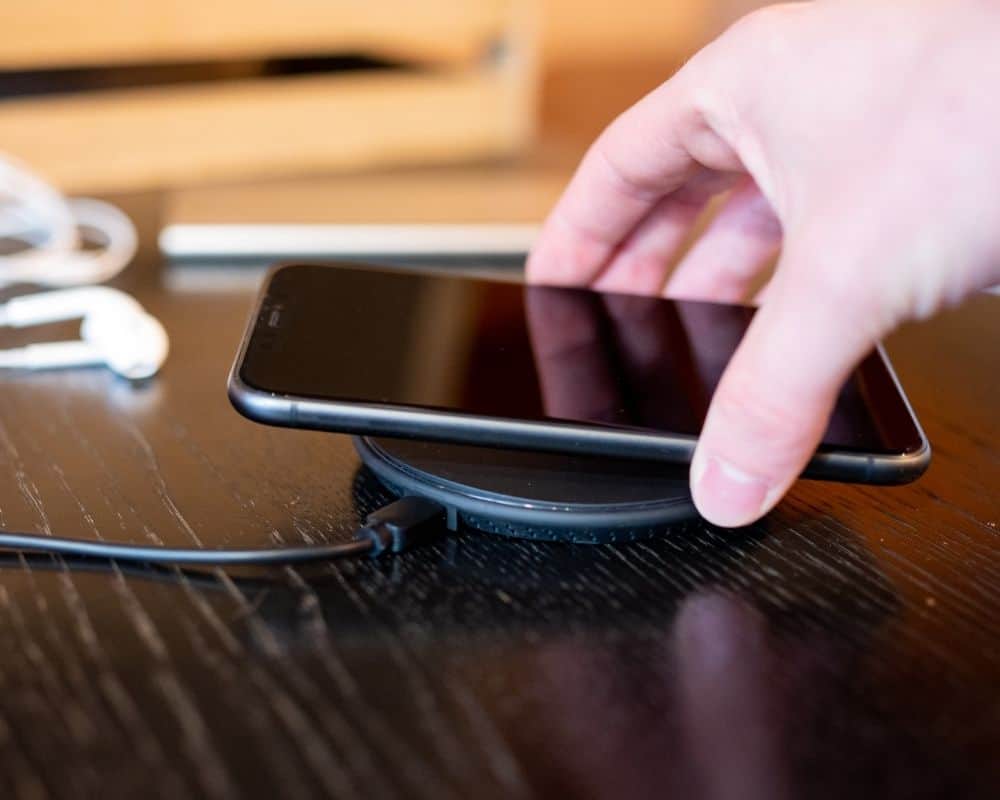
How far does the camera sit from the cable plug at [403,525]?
417 millimetres

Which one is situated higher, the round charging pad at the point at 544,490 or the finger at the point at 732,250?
the finger at the point at 732,250

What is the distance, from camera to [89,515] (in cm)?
44

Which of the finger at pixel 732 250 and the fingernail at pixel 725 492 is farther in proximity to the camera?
the finger at pixel 732 250

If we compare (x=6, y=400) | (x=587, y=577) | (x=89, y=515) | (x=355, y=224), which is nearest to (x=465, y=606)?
(x=587, y=577)

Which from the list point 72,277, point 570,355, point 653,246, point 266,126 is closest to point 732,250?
point 653,246

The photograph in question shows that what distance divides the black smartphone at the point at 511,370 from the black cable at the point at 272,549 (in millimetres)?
34

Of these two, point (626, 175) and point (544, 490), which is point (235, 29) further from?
point (544, 490)

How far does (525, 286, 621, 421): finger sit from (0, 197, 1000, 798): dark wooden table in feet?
0.19

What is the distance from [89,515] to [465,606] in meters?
0.17

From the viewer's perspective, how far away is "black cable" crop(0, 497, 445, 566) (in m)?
0.40

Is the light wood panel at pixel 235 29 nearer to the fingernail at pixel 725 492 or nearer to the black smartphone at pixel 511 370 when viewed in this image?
the black smartphone at pixel 511 370

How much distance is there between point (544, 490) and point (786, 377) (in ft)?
0.36

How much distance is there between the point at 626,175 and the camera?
53 centimetres

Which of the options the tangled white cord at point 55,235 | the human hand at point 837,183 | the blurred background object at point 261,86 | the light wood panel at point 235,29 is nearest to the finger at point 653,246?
the human hand at point 837,183
